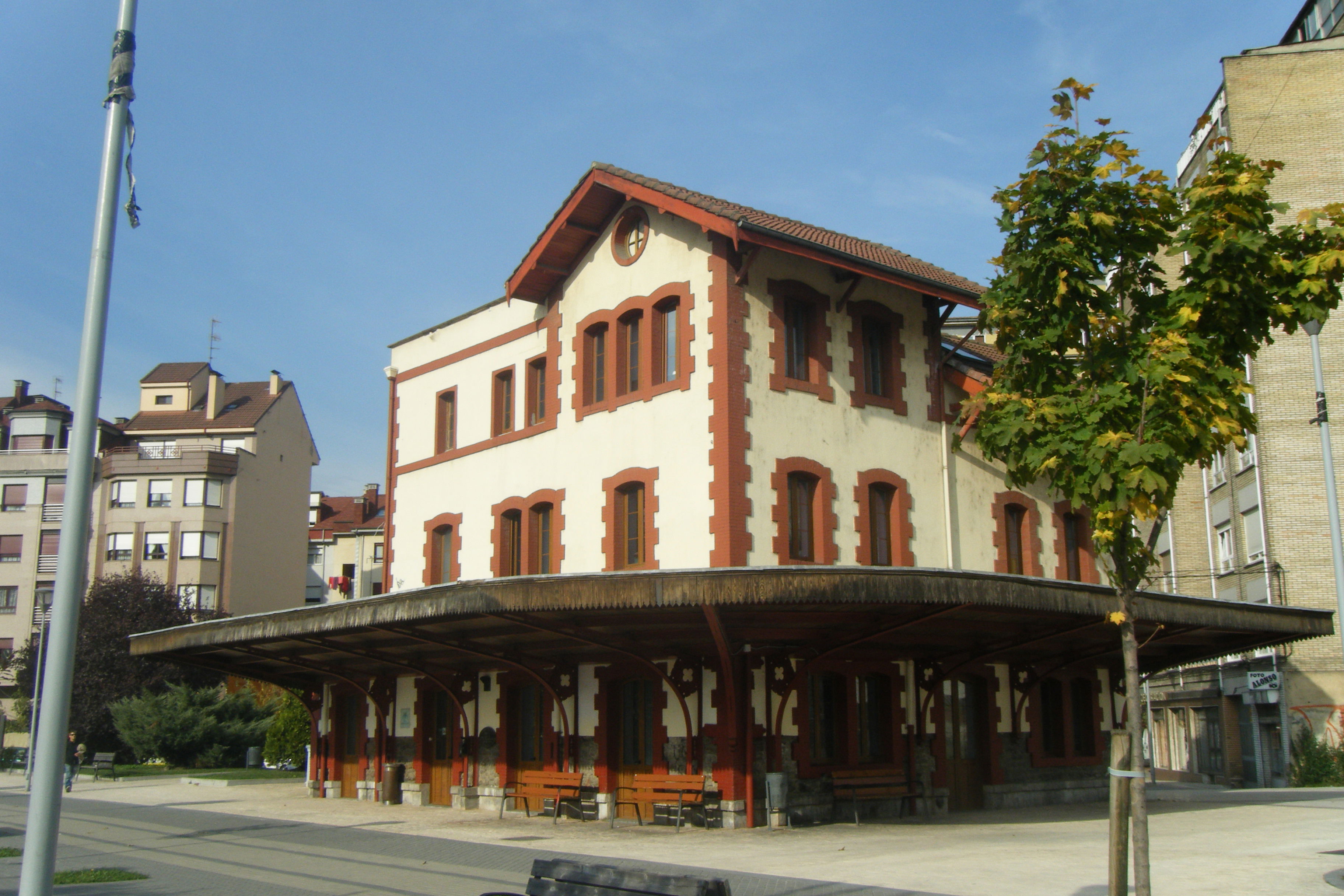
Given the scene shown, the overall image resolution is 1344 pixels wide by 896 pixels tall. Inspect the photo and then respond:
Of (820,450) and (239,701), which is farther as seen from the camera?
(239,701)

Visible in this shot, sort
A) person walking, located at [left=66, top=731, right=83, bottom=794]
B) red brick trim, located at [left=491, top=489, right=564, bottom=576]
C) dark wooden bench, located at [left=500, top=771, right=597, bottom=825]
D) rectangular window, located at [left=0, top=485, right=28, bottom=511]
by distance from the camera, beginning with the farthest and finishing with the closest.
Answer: rectangular window, located at [left=0, top=485, right=28, bottom=511] → person walking, located at [left=66, top=731, right=83, bottom=794] → red brick trim, located at [left=491, top=489, right=564, bottom=576] → dark wooden bench, located at [left=500, top=771, right=597, bottom=825]

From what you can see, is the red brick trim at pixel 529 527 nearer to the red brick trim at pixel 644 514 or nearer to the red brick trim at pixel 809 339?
the red brick trim at pixel 644 514

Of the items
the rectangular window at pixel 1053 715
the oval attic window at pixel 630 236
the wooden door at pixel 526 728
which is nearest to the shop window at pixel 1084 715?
the rectangular window at pixel 1053 715

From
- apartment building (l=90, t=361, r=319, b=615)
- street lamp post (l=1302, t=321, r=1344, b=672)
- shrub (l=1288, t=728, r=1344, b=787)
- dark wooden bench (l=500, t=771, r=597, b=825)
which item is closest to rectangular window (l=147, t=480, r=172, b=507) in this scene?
apartment building (l=90, t=361, r=319, b=615)

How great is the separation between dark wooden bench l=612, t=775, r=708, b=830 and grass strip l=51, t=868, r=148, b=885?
8081mm

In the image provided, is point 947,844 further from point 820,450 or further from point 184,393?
point 184,393

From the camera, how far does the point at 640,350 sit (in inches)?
862

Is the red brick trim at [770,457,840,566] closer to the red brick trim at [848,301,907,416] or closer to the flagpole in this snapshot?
the red brick trim at [848,301,907,416]

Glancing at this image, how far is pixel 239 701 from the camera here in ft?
149

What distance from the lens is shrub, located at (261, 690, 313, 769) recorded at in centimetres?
3838

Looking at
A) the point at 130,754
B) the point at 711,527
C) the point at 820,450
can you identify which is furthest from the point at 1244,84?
the point at 130,754

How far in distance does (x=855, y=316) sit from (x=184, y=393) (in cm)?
5593

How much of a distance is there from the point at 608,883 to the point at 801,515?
14326 millimetres

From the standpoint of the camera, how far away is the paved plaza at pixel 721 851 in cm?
1227
